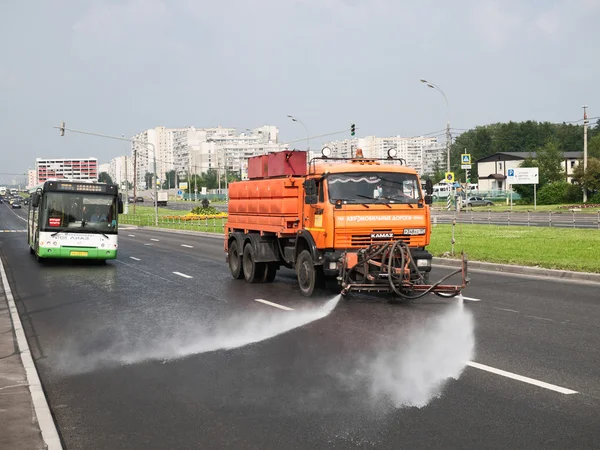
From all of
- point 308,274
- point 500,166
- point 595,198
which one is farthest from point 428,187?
point 500,166

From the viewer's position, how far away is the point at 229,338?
10172 mm

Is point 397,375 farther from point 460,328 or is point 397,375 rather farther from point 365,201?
point 365,201

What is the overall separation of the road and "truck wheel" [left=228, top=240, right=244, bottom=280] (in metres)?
3.08

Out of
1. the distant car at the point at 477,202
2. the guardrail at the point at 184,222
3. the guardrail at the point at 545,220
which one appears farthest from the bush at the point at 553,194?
the guardrail at the point at 184,222

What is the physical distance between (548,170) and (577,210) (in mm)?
30857

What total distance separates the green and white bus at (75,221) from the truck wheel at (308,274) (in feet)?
35.6

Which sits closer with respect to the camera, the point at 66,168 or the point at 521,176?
the point at 521,176

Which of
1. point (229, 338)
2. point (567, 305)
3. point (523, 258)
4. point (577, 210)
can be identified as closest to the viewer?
point (229, 338)

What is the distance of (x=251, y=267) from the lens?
683 inches

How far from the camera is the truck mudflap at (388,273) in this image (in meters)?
12.5

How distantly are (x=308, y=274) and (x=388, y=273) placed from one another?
2.33 m

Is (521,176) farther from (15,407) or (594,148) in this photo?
(15,407)

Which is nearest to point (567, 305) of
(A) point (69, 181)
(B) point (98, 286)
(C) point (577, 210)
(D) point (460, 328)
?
(D) point (460, 328)

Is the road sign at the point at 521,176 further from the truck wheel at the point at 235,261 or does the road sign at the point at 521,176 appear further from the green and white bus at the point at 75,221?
the truck wheel at the point at 235,261
